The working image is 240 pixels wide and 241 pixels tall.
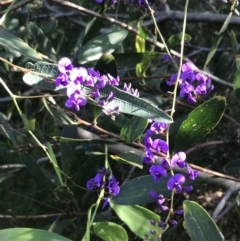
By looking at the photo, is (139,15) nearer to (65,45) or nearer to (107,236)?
(107,236)

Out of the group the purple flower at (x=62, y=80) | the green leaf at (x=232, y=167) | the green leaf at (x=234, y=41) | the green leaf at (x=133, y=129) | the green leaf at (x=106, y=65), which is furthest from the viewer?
the green leaf at (x=234, y=41)

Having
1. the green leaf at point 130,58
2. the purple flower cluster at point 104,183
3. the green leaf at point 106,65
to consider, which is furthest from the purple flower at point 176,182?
the green leaf at point 130,58

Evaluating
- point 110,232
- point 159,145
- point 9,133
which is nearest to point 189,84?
point 159,145

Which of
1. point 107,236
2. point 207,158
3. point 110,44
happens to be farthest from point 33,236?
point 207,158

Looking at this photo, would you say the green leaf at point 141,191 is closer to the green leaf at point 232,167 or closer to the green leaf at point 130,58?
the green leaf at point 232,167

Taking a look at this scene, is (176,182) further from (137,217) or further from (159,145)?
(137,217)

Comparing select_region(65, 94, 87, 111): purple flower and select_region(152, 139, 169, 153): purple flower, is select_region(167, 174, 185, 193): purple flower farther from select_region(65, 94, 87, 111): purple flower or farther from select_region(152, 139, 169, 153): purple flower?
select_region(65, 94, 87, 111): purple flower

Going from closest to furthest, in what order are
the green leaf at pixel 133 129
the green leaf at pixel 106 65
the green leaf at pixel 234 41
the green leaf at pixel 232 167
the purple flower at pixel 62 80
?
the purple flower at pixel 62 80 < the green leaf at pixel 133 129 < the green leaf at pixel 106 65 < the green leaf at pixel 232 167 < the green leaf at pixel 234 41
